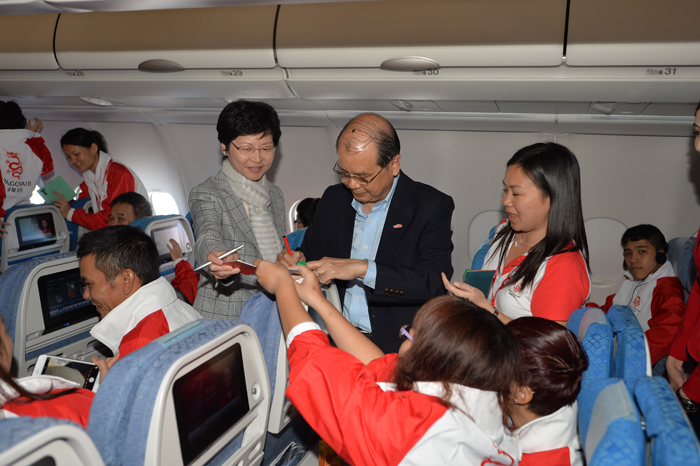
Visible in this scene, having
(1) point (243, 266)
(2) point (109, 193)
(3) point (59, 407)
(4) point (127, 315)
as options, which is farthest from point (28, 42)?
(3) point (59, 407)

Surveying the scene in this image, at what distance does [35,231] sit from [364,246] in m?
4.11

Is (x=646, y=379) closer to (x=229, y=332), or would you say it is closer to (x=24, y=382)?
(x=229, y=332)

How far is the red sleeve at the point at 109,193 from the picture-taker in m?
5.24

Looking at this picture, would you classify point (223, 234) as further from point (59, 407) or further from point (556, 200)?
point (556, 200)

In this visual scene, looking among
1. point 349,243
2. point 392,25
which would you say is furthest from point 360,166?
point 392,25

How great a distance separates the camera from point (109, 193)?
5.43 meters

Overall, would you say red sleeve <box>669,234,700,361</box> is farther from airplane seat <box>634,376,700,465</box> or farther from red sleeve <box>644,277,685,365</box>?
airplane seat <box>634,376,700,465</box>

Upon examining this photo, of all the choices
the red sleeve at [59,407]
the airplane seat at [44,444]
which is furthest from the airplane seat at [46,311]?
the airplane seat at [44,444]

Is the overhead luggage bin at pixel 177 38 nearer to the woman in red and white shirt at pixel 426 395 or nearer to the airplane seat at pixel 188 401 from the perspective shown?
the airplane seat at pixel 188 401

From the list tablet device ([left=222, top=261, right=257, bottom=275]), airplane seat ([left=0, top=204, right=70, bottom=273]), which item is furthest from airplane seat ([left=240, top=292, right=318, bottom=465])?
airplane seat ([left=0, top=204, right=70, bottom=273])

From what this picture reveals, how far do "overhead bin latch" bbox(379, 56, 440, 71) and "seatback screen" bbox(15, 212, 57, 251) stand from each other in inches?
153

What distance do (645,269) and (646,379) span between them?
3157 millimetres

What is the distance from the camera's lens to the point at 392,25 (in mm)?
3078

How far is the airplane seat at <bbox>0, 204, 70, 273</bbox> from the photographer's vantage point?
15.6ft
